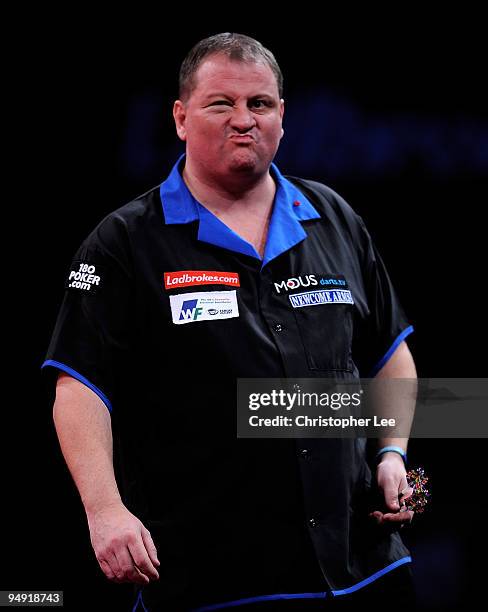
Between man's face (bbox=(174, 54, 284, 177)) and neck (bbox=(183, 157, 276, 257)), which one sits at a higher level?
man's face (bbox=(174, 54, 284, 177))

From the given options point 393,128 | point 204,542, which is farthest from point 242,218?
point 393,128

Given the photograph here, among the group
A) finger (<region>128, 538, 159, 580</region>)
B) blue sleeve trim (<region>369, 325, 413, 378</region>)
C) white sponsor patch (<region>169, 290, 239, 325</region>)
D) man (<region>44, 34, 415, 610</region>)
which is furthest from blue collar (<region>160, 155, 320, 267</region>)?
finger (<region>128, 538, 159, 580</region>)

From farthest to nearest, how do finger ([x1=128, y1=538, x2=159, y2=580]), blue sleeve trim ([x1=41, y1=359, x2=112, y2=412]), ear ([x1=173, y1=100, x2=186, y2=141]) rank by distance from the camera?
1. ear ([x1=173, y1=100, x2=186, y2=141])
2. blue sleeve trim ([x1=41, y1=359, x2=112, y2=412])
3. finger ([x1=128, y1=538, x2=159, y2=580])

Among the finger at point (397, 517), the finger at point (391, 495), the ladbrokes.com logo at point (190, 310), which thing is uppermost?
the ladbrokes.com logo at point (190, 310)

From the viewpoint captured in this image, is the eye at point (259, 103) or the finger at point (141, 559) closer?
the finger at point (141, 559)

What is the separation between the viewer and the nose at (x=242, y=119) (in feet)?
6.20

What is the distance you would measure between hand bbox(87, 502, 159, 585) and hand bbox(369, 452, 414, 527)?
0.49 meters

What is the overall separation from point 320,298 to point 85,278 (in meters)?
0.47

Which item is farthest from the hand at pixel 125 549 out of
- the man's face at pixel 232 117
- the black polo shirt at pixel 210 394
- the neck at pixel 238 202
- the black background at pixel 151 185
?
the black background at pixel 151 185

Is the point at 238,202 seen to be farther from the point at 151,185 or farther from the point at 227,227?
the point at 151,185

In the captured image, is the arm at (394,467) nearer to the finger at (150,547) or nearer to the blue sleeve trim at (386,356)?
the blue sleeve trim at (386,356)

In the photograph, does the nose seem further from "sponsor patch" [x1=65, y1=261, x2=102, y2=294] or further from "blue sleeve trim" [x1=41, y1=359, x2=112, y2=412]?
"blue sleeve trim" [x1=41, y1=359, x2=112, y2=412]

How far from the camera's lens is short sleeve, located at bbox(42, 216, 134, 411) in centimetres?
178

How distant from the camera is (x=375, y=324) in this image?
209 cm
